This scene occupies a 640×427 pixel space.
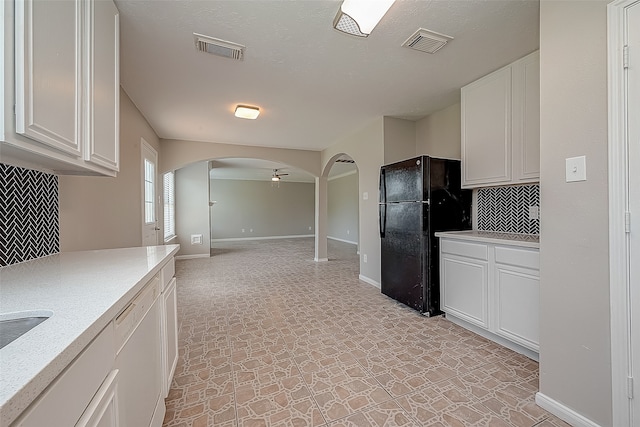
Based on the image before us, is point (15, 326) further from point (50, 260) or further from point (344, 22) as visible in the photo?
point (344, 22)

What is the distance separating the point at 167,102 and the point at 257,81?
1.27 metres

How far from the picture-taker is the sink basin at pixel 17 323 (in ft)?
2.46

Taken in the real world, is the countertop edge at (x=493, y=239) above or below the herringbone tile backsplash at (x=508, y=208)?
below

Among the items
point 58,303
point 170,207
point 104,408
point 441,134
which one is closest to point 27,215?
point 58,303

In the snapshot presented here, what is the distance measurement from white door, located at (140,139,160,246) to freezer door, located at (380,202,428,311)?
3.10m

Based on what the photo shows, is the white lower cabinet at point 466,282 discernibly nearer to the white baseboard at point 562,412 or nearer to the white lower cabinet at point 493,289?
the white lower cabinet at point 493,289

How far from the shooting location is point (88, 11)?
129 centimetres

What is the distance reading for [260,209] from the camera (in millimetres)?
10180

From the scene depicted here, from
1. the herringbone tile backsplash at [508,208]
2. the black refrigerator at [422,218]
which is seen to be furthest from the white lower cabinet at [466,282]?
the herringbone tile backsplash at [508,208]

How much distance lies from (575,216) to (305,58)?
7.10 ft

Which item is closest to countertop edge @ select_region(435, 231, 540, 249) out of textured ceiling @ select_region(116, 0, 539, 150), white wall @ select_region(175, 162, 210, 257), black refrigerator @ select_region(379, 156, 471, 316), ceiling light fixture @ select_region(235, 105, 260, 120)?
black refrigerator @ select_region(379, 156, 471, 316)

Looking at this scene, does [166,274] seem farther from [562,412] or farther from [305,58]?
[562,412]

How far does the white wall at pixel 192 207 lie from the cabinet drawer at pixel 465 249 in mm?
5595

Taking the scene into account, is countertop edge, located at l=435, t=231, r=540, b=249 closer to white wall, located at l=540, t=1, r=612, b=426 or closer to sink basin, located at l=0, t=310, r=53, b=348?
white wall, located at l=540, t=1, r=612, b=426
